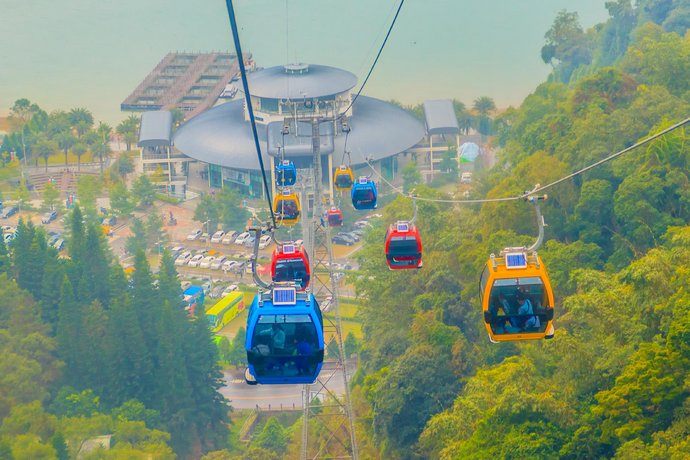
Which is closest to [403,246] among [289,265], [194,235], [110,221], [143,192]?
[289,265]

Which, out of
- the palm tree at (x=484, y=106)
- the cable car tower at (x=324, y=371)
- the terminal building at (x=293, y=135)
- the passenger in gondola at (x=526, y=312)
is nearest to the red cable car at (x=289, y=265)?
the cable car tower at (x=324, y=371)

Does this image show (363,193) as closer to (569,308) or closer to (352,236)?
(569,308)

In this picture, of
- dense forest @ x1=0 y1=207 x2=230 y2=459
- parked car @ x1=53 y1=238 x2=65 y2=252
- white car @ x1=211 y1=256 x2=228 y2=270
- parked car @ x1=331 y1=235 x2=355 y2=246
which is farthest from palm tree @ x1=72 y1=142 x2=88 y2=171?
dense forest @ x1=0 y1=207 x2=230 y2=459

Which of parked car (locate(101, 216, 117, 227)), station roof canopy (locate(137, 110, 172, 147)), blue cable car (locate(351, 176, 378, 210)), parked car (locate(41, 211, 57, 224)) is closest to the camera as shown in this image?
blue cable car (locate(351, 176, 378, 210))

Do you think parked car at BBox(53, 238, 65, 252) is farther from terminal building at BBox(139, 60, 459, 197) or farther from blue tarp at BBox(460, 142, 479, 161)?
blue tarp at BBox(460, 142, 479, 161)

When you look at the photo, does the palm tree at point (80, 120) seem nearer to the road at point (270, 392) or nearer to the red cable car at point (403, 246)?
the road at point (270, 392)

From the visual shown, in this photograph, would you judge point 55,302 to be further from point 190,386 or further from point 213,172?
point 213,172

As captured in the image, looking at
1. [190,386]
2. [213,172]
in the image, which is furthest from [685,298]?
[213,172]
